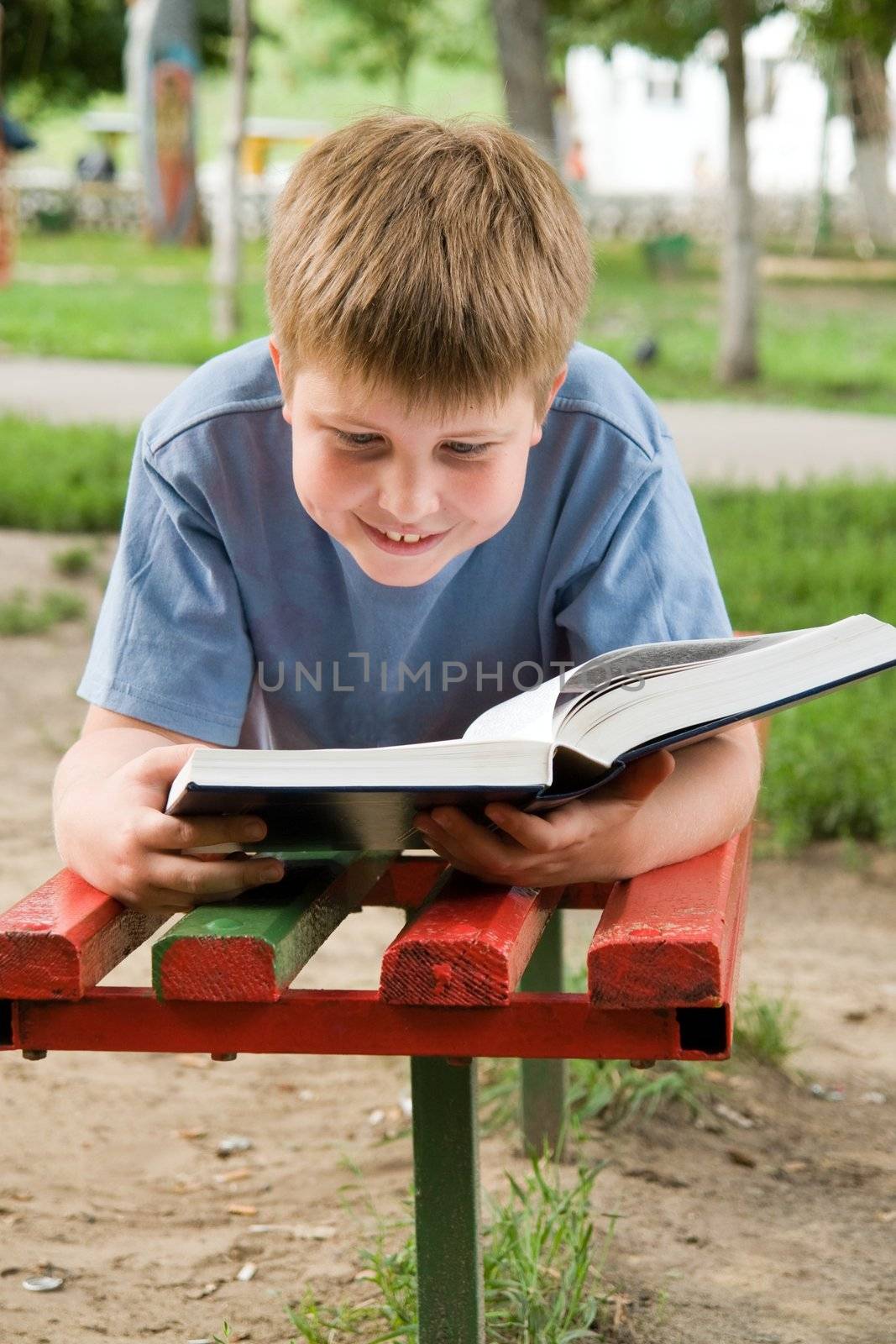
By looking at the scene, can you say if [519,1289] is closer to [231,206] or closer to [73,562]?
[73,562]

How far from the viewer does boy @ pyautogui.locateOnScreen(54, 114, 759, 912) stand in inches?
58.9

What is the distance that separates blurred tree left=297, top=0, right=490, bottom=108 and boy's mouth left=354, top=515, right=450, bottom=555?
29804 mm

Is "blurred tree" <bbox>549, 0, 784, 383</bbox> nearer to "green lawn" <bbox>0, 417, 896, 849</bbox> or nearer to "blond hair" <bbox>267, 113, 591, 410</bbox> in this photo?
"green lawn" <bbox>0, 417, 896, 849</bbox>

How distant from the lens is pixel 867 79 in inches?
763

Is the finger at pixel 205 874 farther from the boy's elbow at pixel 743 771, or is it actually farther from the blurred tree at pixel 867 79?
the blurred tree at pixel 867 79

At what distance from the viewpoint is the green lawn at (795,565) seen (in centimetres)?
381

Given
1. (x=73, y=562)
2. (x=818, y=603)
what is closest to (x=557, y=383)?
(x=818, y=603)

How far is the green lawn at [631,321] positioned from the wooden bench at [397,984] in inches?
260

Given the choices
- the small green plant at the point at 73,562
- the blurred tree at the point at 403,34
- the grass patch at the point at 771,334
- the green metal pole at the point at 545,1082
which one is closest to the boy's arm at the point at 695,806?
the green metal pole at the point at 545,1082

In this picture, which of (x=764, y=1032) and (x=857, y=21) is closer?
(x=764, y=1032)

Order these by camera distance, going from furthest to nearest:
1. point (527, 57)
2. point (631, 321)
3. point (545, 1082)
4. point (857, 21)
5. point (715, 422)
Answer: point (631, 321) → point (715, 422) → point (527, 57) → point (857, 21) → point (545, 1082)

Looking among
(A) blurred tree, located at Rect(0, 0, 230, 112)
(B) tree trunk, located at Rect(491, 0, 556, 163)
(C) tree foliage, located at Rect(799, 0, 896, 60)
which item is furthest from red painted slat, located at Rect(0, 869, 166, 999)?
(A) blurred tree, located at Rect(0, 0, 230, 112)

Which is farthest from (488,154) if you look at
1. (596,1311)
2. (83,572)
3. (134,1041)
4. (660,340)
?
(660,340)

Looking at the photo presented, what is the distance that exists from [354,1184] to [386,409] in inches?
45.9
